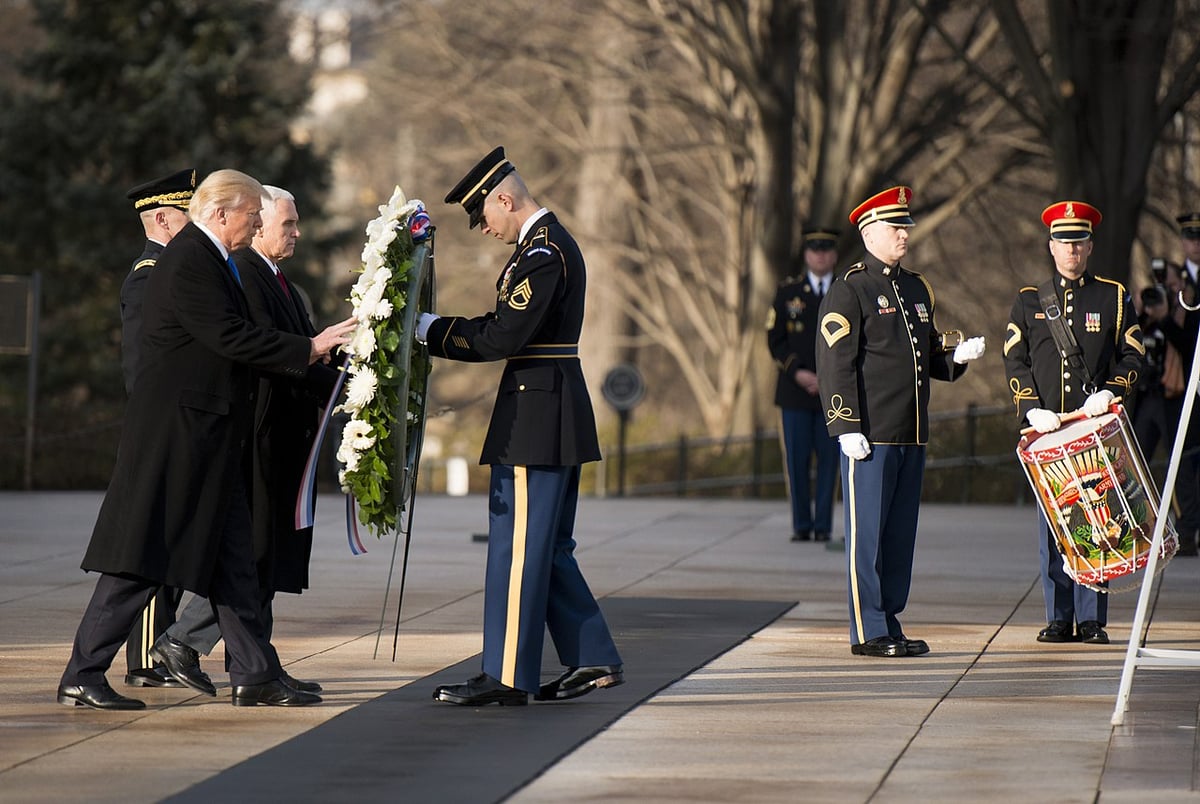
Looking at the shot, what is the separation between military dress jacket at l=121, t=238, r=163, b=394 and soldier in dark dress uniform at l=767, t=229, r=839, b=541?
7065mm

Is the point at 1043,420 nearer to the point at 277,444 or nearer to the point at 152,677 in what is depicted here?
the point at 277,444

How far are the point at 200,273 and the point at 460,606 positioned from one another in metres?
3.84

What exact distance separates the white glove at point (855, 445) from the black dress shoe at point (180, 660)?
2970 mm

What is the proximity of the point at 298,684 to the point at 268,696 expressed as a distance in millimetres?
164

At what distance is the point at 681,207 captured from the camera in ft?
111

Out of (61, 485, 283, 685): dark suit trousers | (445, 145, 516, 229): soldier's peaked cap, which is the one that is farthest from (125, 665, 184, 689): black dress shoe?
(445, 145, 516, 229): soldier's peaked cap

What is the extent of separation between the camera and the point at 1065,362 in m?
9.80

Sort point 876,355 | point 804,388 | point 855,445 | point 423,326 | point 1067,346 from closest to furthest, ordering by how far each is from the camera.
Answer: point 423,326 → point 855,445 → point 876,355 → point 1067,346 → point 804,388

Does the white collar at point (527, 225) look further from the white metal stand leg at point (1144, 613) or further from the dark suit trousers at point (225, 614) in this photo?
→ the white metal stand leg at point (1144, 613)

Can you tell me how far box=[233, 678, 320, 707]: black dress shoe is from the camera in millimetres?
7816

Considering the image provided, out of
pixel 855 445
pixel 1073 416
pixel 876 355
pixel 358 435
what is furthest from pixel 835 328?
pixel 358 435

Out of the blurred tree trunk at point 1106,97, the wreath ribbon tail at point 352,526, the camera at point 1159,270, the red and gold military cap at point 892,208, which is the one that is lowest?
the wreath ribbon tail at point 352,526

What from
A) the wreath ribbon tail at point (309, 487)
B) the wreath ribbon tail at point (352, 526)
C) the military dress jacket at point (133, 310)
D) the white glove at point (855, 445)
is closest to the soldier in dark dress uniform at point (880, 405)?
the white glove at point (855, 445)

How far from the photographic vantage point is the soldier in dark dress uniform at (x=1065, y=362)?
385 inches
